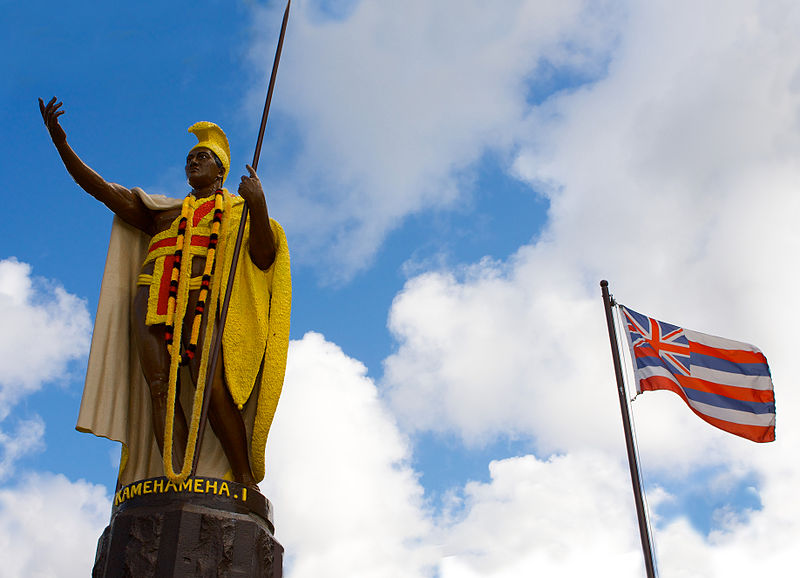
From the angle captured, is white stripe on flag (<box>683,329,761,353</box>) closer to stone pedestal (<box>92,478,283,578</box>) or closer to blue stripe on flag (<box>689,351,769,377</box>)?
blue stripe on flag (<box>689,351,769,377</box>)

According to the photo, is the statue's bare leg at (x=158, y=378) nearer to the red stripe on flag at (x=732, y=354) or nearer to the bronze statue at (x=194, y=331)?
the bronze statue at (x=194, y=331)

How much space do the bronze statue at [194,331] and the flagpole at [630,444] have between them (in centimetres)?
376

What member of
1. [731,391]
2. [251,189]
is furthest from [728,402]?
[251,189]

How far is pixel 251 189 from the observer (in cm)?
758

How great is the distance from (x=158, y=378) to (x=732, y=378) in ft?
22.6

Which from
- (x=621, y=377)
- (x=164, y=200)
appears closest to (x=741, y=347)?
(x=621, y=377)

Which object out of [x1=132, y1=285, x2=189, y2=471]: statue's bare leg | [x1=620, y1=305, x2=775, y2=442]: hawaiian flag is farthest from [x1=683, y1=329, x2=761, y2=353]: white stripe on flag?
[x1=132, y1=285, x2=189, y2=471]: statue's bare leg

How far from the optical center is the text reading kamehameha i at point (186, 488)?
259 inches

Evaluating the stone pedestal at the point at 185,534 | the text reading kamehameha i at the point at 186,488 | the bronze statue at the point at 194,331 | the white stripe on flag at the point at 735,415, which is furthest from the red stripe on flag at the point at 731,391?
the text reading kamehameha i at the point at 186,488

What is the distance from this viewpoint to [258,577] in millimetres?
6605

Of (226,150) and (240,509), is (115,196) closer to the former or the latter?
(226,150)

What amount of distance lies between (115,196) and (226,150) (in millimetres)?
1329

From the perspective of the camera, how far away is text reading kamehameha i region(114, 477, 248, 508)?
6.59m

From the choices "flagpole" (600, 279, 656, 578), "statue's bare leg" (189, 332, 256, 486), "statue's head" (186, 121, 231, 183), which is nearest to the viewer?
"statue's bare leg" (189, 332, 256, 486)
